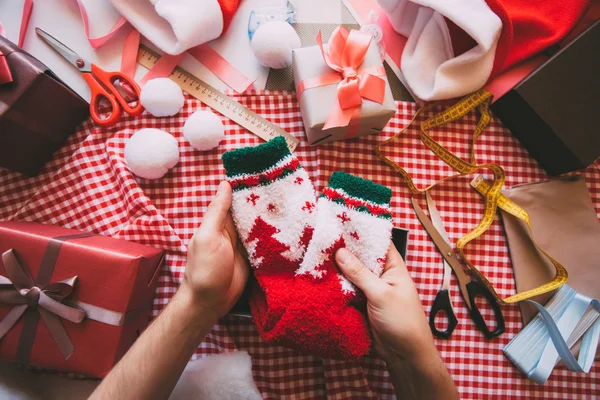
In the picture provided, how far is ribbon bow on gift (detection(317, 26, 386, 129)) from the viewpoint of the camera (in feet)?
2.80

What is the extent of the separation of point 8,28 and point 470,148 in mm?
1345

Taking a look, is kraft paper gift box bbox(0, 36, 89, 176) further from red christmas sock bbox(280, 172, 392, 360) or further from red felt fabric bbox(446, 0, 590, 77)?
red felt fabric bbox(446, 0, 590, 77)

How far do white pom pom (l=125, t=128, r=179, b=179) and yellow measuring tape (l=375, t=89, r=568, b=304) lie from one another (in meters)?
0.55

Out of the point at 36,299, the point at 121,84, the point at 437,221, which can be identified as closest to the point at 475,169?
the point at 437,221

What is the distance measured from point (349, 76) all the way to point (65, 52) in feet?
2.54

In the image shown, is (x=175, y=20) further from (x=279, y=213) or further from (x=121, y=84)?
(x=279, y=213)

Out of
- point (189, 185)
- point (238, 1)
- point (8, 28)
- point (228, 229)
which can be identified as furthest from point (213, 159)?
point (8, 28)

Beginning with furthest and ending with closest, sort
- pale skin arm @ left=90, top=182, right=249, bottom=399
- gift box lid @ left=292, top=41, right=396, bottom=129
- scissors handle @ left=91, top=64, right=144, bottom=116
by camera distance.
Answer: scissors handle @ left=91, top=64, right=144, bottom=116
gift box lid @ left=292, top=41, right=396, bottom=129
pale skin arm @ left=90, top=182, right=249, bottom=399

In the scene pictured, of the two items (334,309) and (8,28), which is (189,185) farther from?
(8,28)

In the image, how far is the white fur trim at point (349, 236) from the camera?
83cm

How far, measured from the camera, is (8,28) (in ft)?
3.34

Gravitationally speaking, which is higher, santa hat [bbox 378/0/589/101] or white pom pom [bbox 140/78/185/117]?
santa hat [bbox 378/0/589/101]

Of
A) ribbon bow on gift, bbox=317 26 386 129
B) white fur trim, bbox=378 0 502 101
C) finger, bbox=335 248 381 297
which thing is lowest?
finger, bbox=335 248 381 297

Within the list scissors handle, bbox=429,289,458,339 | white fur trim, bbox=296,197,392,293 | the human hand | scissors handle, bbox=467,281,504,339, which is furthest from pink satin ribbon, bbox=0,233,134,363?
scissors handle, bbox=467,281,504,339
